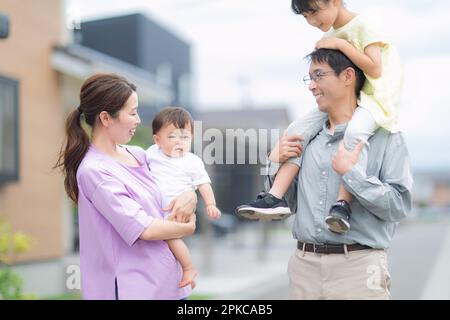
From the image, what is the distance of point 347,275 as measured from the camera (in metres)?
2.36

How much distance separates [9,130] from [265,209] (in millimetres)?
5729

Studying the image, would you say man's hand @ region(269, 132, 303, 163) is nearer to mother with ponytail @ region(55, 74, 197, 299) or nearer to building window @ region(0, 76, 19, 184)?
mother with ponytail @ region(55, 74, 197, 299)

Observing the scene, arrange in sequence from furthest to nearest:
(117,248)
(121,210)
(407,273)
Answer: (407,273) → (117,248) → (121,210)

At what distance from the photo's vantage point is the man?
89.3 inches

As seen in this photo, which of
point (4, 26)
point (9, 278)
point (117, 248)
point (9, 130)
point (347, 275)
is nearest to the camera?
point (117, 248)

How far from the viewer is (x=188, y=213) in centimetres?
217

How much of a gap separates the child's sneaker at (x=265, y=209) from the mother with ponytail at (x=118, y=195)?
187 millimetres

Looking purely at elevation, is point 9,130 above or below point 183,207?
above

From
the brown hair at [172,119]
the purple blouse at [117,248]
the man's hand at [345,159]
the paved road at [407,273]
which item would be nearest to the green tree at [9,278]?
the paved road at [407,273]

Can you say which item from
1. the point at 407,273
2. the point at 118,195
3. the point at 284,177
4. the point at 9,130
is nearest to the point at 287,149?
the point at 284,177

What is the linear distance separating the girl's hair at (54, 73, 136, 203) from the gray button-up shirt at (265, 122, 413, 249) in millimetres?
601

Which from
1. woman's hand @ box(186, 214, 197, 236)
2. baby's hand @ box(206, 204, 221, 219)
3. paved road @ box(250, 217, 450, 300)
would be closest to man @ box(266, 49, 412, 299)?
baby's hand @ box(206, 204, 221, 219)

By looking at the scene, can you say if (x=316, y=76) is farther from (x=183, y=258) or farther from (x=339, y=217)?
(x=183, y=258)
